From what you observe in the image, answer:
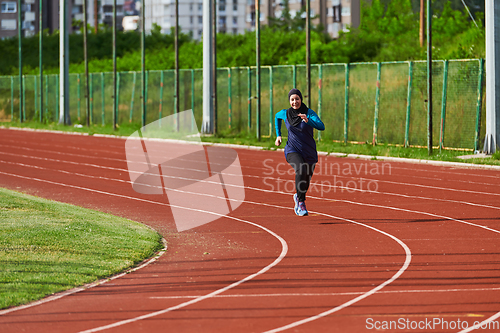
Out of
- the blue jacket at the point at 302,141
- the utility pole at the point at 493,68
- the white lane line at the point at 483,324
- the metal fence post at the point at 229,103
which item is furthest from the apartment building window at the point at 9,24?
the white lane line at the point at 483,324

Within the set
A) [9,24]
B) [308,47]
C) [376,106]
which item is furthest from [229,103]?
[9,24]

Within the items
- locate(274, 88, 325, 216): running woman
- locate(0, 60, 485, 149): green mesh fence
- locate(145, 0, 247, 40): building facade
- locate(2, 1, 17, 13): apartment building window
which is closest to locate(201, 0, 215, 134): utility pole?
locate(0, 60, 485, 149): green mesh fence

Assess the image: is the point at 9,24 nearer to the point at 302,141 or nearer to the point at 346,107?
the point at 346,107

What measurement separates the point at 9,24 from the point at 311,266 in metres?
123

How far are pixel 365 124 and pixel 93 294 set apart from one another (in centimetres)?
2333

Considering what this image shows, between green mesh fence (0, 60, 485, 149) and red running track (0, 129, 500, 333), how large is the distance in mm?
8114

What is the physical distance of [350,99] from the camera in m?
30.9

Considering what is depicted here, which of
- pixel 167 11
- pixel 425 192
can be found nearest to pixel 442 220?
pixel 425 192

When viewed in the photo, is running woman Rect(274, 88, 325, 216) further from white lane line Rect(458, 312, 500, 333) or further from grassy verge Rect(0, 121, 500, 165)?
grassy verge Rect(0, 121, 500, 165)

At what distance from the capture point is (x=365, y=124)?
30047 millimetres

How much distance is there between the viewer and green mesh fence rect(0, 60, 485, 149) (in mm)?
25969

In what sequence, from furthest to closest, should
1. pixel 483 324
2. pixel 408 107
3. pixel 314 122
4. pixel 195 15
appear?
1. pixel 195 15
2. pixel 408 107
3. pixel 314 122
4. pixel 483 324

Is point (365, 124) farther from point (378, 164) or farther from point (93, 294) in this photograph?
point (93, 294)

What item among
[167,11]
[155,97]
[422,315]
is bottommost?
[422,315]
